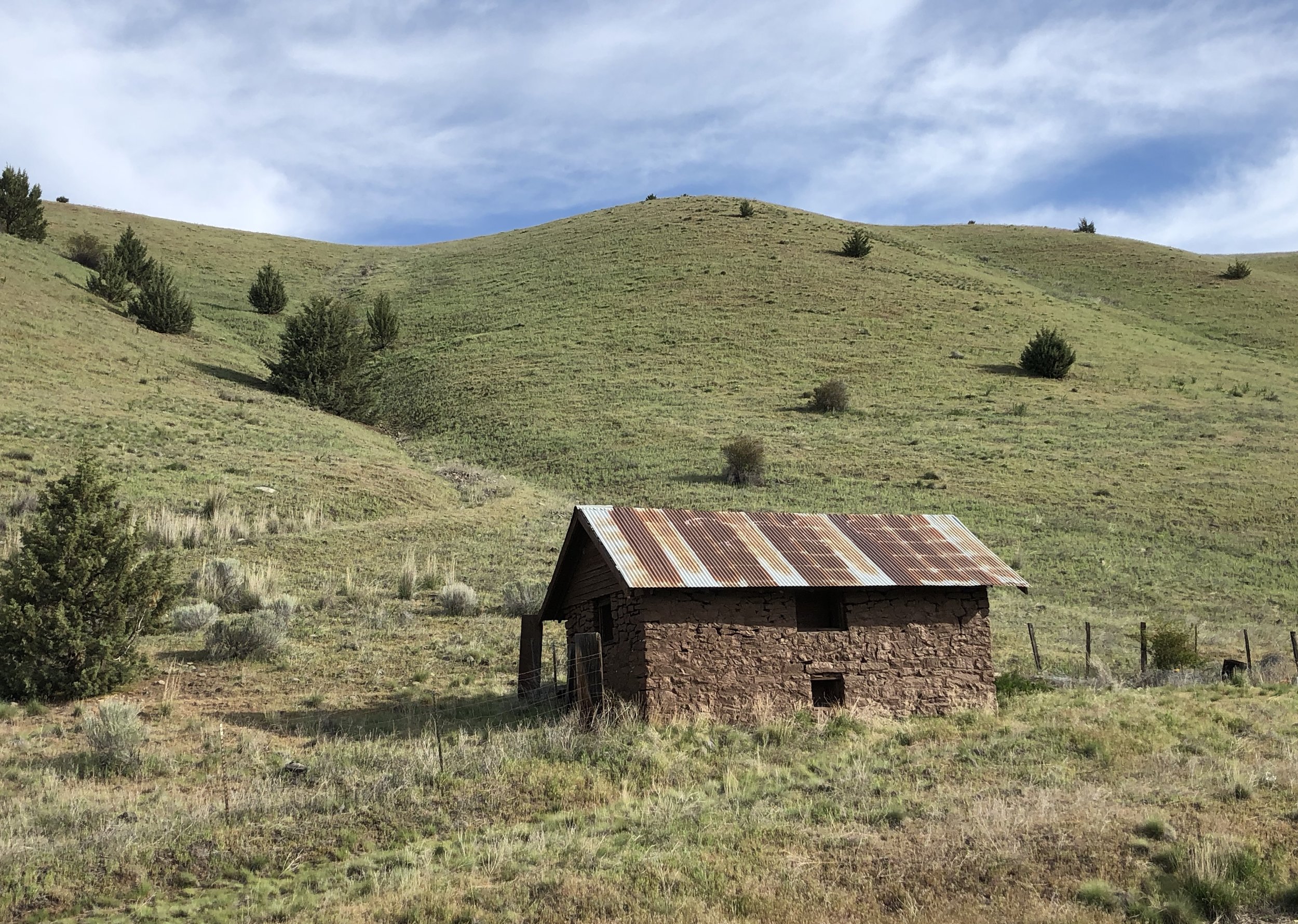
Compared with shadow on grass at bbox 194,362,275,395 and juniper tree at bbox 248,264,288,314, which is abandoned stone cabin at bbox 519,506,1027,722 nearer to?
shadow on grass at bbox 194,362,275,395

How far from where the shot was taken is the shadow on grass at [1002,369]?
4947 cm

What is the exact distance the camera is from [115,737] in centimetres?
1191

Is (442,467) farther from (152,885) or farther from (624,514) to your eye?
(152,885)

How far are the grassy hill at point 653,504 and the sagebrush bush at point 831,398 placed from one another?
1.27 meters

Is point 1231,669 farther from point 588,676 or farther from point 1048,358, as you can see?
point 1048,358

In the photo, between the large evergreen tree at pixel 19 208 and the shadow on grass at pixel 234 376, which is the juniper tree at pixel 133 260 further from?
the shadow on grass at pixel 234 376

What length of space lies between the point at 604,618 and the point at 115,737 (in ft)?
24.0

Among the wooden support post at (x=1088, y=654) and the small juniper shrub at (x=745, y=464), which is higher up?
the small juniper shrub at (x=745, y=464)

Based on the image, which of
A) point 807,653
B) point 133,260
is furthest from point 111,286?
point 807,653

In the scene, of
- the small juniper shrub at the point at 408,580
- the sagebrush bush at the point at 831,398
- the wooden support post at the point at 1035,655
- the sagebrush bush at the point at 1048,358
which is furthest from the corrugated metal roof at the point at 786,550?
the sagebrush bush at the point at 1048,358

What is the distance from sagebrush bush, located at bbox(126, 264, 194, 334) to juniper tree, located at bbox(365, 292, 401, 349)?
990 centimetres

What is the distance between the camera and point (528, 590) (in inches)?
880

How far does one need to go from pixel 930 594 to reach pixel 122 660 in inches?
505

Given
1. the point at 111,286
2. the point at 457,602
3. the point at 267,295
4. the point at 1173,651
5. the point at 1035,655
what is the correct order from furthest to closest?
the point at 267,295, the point at 111,286, the point at 457,602, the point at 1173,651, the point at 1035,655
